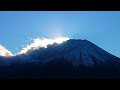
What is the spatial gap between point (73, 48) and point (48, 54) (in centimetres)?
575

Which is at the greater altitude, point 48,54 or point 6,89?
point 48,54

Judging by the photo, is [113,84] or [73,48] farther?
[73,48]

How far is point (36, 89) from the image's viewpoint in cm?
252

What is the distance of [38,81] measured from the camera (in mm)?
2457

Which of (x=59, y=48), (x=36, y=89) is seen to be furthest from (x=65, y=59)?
(x=36, y=89)
